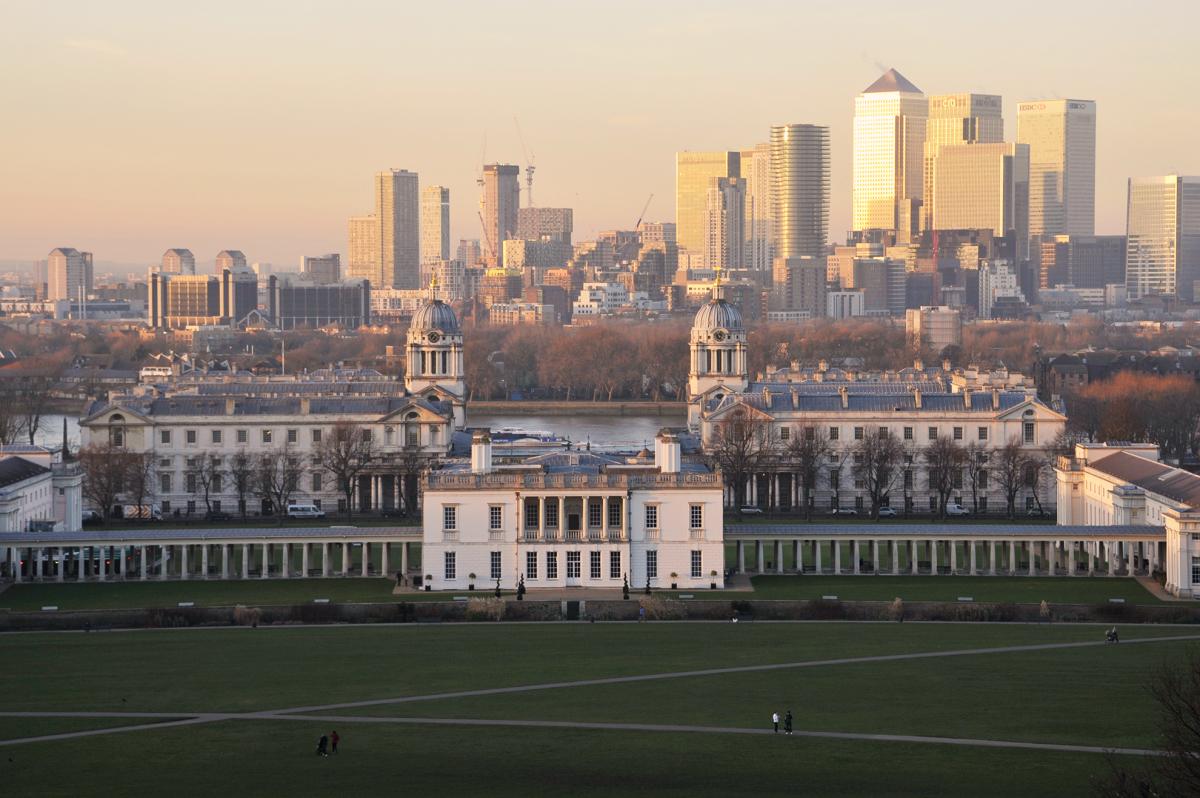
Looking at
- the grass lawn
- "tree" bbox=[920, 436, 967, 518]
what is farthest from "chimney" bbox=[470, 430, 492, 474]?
"tree" bbox=[920, 436, 967, 518]

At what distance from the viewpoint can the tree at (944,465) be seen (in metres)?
98.2

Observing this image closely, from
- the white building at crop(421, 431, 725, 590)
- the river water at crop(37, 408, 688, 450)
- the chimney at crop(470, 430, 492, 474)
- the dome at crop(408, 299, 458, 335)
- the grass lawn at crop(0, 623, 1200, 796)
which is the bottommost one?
the grass lawn at crop(0, 623, 1200, 796)

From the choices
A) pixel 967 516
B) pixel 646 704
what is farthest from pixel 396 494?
pixel 646 704

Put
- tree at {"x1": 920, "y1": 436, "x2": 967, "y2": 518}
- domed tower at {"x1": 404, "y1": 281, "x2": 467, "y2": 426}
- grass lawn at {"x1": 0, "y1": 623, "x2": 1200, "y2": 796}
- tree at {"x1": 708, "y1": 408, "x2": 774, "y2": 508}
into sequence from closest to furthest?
grass lawn at {"x1": 0, "y1": 623, "x2": 1200, "y2": 796} → tree at {"x1": 920, "y1": 436, "x2": 967, "y2": 518} → tree at {"x1": 708, "y1": 408, "x2": 774, "y2": 508} → domed tower at {"x1": 404, "y1": 281, "x2": 467, "y2": 426}

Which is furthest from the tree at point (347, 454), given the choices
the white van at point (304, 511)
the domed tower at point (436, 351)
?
the domed tower at point (436, 351)

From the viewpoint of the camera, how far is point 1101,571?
7800 centimetres

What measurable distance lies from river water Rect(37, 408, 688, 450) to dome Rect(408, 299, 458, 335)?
38.2ft

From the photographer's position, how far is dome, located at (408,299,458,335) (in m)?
112

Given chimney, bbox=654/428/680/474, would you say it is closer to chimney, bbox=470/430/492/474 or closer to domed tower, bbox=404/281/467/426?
chimney, bbox=470/430/492/474

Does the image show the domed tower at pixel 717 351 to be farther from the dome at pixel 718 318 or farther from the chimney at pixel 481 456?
the chimney at pixel 481 456

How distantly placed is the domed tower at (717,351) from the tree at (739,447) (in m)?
8.91

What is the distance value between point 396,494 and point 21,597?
98.3ft

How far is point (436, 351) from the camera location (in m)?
111

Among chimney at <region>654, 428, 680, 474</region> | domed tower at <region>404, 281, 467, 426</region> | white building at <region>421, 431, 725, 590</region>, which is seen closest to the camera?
white building at <region>421, 431, 725, 590</region>
